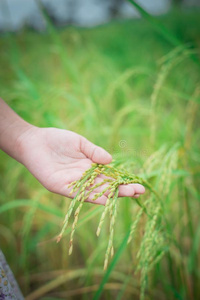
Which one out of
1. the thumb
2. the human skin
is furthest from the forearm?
the thumb

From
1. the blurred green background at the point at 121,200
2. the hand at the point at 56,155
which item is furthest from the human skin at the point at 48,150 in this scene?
the blurred green background at the point at 121,200

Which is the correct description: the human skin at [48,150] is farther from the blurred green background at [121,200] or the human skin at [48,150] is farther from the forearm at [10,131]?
the blurred green background at [121,200]

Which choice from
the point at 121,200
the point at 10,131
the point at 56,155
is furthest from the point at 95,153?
the point at 121,200

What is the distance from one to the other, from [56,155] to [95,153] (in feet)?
0.44

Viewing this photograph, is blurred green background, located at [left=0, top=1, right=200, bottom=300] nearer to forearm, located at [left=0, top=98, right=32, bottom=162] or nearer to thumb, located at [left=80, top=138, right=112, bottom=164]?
thumb, located at [left=80, top=138, right=112, bottom=164]

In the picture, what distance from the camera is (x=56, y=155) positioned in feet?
2.31

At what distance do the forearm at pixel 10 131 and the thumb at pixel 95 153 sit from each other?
198 millimetres

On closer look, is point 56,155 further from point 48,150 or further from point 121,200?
point 121,200

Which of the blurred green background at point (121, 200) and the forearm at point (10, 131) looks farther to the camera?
the blurred green background at point (121, 200)

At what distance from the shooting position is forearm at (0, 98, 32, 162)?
27.9 inches

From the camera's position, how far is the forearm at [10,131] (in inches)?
27.9

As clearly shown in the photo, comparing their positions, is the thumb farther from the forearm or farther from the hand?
the forearm

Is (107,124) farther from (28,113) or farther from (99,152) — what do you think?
(99,152)

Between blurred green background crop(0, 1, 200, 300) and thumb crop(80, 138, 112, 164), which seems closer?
thumb crop(80, 138, 112, 164)
